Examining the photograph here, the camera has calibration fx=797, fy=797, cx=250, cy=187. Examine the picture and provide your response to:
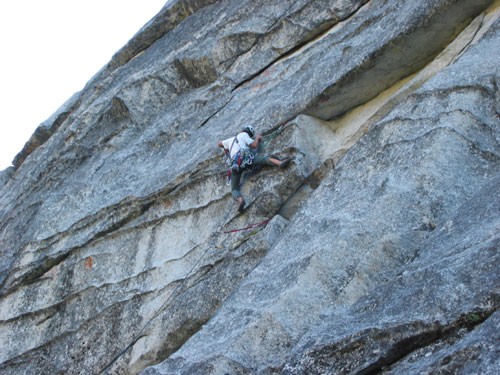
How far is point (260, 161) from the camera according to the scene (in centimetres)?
1168

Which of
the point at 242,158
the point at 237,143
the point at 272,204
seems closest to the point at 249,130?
the point at 237,143

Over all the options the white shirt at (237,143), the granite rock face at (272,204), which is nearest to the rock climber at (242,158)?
the white shirt at (237,143)

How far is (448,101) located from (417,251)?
7.71ft

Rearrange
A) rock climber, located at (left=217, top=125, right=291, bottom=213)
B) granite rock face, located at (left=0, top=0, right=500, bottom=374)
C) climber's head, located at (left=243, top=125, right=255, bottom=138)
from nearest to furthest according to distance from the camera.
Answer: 1. granite rock face, located at (left=0, top=0, right=500, bottom=374)
2. rock climber, located at (left=217, top=125, right=291, bottom=213)
3. climber's head, located at (left=243, top=125, right=255, bottom=138)

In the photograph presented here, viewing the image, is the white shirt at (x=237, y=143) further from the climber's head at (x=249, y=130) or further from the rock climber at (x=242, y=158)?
the climber's head at (x=249, y=130)

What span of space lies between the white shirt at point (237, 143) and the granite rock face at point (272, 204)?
1.18ft

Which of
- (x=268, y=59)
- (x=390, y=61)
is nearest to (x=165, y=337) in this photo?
(x=390, y=61)

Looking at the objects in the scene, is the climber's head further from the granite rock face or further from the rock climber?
the granite rock face

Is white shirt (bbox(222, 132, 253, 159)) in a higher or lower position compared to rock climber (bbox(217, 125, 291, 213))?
higher

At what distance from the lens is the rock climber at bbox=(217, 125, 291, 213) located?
11.4 meters

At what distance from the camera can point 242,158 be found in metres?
11.5

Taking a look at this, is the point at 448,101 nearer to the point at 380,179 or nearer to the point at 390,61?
the point at 380,179

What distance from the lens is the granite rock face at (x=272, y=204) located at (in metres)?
6.32

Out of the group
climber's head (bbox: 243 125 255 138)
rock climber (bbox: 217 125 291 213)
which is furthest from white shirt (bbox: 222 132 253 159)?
climber's head (bbox: 243 125 255 138)
